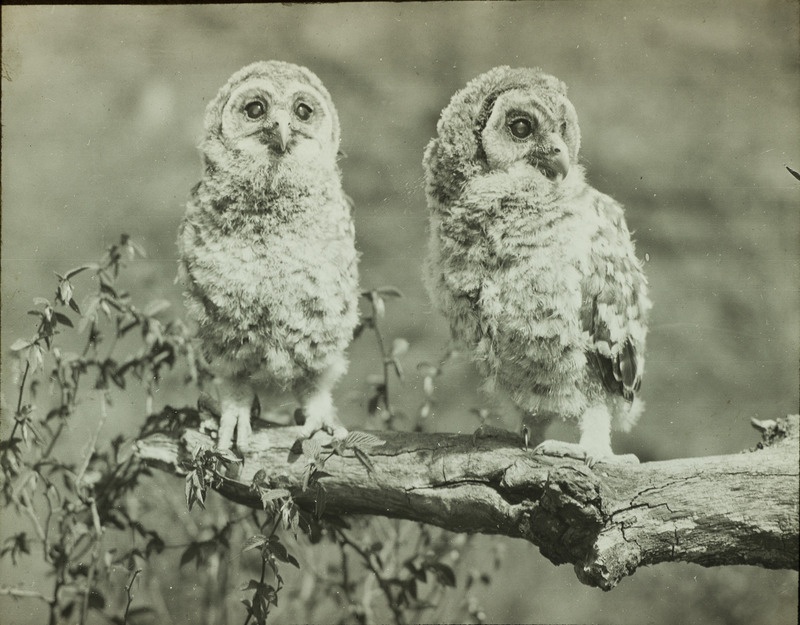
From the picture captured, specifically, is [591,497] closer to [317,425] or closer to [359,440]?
[359,440]

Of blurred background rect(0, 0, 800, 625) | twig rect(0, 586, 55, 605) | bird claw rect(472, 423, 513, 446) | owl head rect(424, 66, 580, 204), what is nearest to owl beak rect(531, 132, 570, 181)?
owl head rect(424, 66, 580, 204)

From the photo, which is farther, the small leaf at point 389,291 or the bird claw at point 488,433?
the small leaf at point 389,291

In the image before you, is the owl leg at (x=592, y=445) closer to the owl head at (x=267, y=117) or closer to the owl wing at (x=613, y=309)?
the owl wing at (x=613, y=309)

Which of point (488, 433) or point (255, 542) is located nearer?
point (255, 542)

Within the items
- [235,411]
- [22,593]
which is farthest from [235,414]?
[22,593]

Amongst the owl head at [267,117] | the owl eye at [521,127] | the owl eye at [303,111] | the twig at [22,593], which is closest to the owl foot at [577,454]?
the owl eye at [521,127]

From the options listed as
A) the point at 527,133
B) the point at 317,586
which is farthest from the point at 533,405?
the point at 317,586

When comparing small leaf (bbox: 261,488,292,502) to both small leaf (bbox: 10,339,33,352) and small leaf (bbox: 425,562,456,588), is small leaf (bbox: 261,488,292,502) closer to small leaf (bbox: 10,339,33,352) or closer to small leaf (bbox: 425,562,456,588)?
small leaf (bbox: 425,562,456,588)
